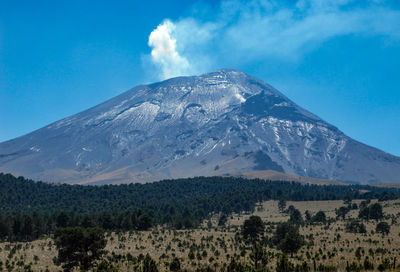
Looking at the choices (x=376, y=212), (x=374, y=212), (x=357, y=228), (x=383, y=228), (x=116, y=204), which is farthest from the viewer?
(x=116, y=204)

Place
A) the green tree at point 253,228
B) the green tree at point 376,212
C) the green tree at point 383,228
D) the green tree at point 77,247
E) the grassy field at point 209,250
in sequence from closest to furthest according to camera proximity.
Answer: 1. the green tree at point 77,247
2. the grassy field at point 209,250
3. the green tree at point 253,228
4. the green tree at point 383,228
5. the green tree at point 376,212

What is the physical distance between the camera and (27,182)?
552ft

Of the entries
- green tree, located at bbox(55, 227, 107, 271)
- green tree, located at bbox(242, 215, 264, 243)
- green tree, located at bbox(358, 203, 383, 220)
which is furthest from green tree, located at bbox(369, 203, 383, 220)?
green tree, located at bbox(55, 227, 107, 271)

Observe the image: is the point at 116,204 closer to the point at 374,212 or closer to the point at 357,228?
the point at 374,212

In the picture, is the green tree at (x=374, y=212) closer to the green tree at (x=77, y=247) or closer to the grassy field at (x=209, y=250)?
the grassy field at (x=209, y=250)

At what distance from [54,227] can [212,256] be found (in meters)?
47.9

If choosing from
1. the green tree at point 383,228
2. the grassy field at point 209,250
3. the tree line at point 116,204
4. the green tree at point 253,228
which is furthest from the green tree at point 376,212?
the tree line at point 116,204

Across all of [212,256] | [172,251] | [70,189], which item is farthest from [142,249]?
[70,189]

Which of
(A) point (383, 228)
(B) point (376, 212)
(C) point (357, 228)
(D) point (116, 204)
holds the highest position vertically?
(D) point (116, 204)

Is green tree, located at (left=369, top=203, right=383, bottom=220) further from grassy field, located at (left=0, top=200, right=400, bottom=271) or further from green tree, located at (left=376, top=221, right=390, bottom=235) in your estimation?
green tree, located at (left=376, top=221, right=390, bottom=235)

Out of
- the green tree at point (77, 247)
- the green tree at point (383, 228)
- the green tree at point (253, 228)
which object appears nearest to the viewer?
the green tree at point (77, 247)

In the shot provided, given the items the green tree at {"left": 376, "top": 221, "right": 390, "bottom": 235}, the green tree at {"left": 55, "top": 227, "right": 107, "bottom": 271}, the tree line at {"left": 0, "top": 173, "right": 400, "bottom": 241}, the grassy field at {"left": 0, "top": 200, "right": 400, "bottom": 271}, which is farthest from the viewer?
the tree line at {"left": 0, "top": 173, "right": 400, "bottom": 241}

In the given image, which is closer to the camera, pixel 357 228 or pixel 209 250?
pixel 209 250

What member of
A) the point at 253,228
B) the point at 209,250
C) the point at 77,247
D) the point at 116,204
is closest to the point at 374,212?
the point at 253,228
